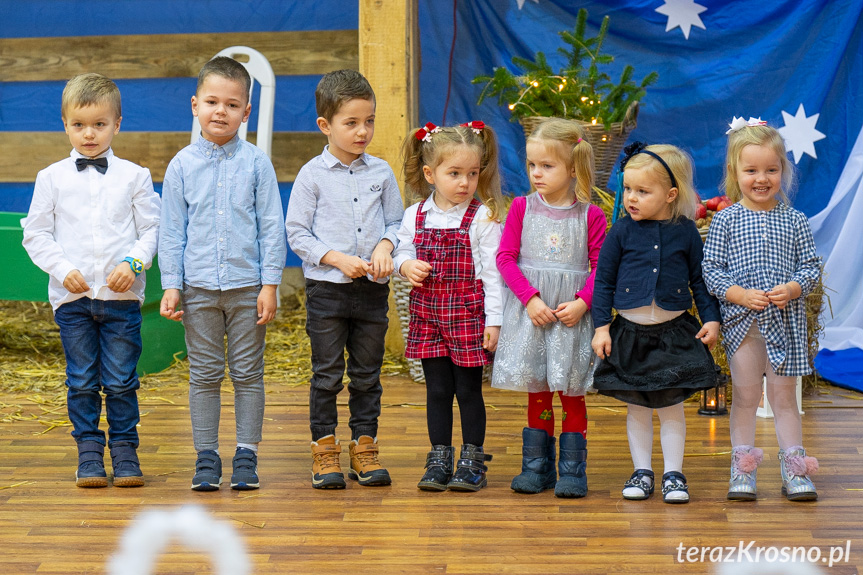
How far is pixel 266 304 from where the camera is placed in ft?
9.77

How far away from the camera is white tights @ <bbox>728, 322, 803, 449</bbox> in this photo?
113 inches

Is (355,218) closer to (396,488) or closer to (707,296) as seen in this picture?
(396,488)

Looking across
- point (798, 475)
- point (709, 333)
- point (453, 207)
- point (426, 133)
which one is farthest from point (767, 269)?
point (426, 133)

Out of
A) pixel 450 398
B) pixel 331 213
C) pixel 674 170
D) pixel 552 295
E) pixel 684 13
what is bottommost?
pixel 450 398

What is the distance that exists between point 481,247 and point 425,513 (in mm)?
800

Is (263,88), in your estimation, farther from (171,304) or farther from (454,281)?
(454,281)

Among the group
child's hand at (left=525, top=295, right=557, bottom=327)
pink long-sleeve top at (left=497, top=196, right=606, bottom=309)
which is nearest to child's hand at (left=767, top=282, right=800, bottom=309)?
pink long-sleeve top at (left=497, top=196, right=606, bottom=309)

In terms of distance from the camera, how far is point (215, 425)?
3.11m

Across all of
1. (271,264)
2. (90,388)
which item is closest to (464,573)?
(271,264)

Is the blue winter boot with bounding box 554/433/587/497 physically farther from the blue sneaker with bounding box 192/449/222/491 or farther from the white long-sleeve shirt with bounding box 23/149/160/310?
the white long-sleeve shirt with bounding box 23/149/160/310

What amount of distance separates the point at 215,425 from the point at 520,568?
3.85ft

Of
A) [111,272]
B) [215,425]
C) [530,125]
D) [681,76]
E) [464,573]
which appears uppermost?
[681,76]

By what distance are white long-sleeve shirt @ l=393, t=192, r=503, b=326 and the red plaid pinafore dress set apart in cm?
2

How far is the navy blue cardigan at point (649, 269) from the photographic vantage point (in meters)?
2.83
